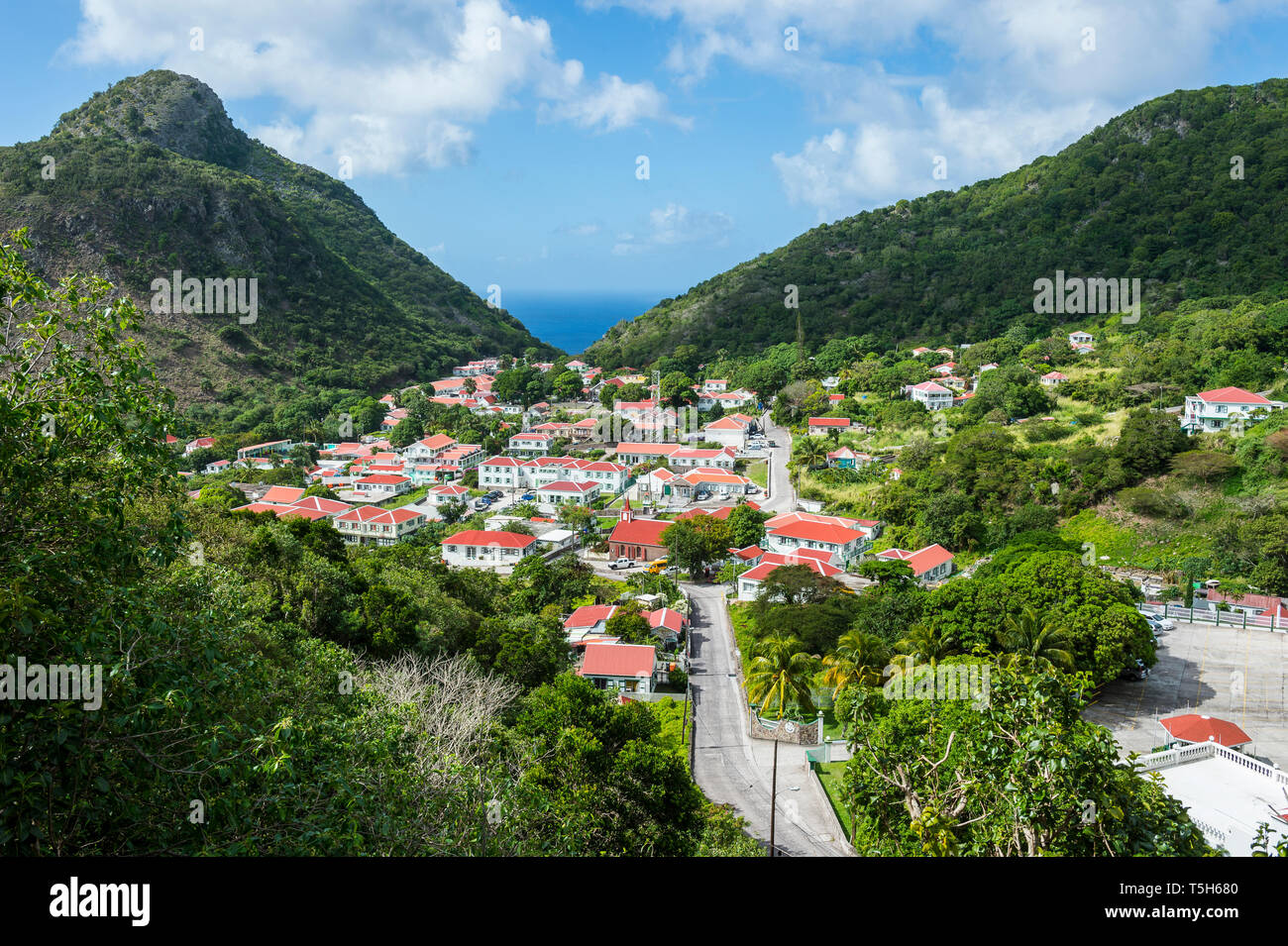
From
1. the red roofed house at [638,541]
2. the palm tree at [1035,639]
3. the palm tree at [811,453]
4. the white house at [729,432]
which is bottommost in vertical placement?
the palm tree at [1035,639]

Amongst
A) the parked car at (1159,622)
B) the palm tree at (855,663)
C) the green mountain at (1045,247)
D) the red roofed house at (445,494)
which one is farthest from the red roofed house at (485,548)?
the green mountain at (1045,247)

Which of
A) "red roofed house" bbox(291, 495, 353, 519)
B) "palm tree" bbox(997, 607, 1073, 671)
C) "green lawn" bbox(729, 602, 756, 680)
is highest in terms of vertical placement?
"red roofed house" bbox(291, 495, 353, 519)

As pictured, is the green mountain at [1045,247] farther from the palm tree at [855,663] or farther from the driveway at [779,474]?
the palm tree at [855,663]

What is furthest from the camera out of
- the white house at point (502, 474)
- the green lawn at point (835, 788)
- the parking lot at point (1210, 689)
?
the white house at point (502, 474)

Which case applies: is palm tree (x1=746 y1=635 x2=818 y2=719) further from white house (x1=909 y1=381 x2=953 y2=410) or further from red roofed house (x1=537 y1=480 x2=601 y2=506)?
white house (x1=909 y1=381 x2=953 y2=410)

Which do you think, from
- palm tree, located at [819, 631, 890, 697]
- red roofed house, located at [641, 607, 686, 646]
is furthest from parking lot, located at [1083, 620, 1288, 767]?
red roofed house, located at [641, 607, 686, 646]

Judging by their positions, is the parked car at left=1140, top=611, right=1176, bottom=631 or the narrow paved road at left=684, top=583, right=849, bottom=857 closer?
the narrow paved road at left=684, top=583, right=849, bottom=857

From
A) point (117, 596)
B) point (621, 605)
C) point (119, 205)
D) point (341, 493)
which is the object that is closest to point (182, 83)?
point (119, 205)
